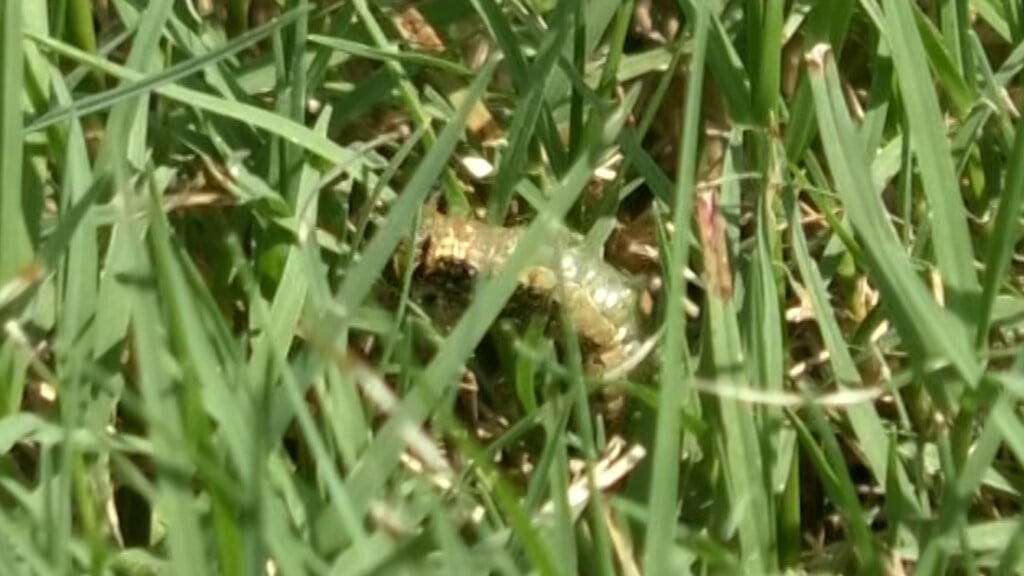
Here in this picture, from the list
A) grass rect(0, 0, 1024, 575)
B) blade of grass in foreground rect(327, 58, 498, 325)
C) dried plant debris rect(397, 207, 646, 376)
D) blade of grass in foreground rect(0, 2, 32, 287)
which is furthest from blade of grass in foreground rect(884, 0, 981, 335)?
blade of grass in foreground rect(0, 2, 32, 287)

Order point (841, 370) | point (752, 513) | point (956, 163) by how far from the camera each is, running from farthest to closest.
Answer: point (956, 163) < point (841, 370) < point (752, 513)

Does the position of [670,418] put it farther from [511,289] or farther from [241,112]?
[241,112]

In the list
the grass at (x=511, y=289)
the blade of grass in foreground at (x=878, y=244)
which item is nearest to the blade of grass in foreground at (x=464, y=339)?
the grass at (x=511, y=289)

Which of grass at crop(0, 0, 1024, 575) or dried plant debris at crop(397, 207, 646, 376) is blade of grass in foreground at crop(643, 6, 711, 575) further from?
dried plant debris at crop(397, 207, 646, 376)

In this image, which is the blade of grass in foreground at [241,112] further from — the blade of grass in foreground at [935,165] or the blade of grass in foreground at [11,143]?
the blade of grass in foreground at [935,165]

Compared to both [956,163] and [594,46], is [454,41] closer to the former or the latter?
[594,46]

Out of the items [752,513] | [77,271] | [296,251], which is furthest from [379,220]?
[752,513]

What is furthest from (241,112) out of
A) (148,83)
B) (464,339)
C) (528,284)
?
(464,339)
